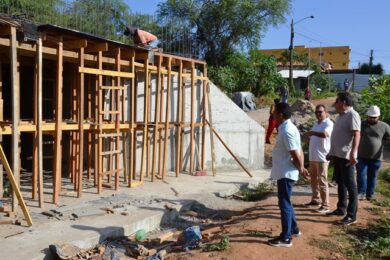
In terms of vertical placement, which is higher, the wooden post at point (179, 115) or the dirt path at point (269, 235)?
the wooden post at point (179, 115)

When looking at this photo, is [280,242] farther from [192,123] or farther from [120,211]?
[192,123]

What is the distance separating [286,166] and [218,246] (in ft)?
4.34

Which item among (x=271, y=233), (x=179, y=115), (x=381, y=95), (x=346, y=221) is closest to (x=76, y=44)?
(x=179, y=115)

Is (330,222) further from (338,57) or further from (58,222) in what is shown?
(338,57)

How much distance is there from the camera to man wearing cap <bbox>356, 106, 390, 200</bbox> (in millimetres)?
8305

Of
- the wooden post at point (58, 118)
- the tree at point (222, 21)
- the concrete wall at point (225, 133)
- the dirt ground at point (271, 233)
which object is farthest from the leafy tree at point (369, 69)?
the wooden post at point (58, 118)

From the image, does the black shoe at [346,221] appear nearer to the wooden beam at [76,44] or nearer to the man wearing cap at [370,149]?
the man wearing cap at [370,149]

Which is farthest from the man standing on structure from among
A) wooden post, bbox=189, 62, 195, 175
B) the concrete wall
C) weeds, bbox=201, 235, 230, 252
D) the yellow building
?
the yellow building

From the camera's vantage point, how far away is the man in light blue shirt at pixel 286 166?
220 inches

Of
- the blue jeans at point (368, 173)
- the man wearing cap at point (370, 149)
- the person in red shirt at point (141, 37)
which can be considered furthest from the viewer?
the person in red shirt at point (141, 37)

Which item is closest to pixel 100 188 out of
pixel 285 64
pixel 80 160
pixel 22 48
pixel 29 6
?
pixel 80 160

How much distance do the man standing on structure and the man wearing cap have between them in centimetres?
165

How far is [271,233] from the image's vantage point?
6.15 m

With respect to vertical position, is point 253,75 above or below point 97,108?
above
